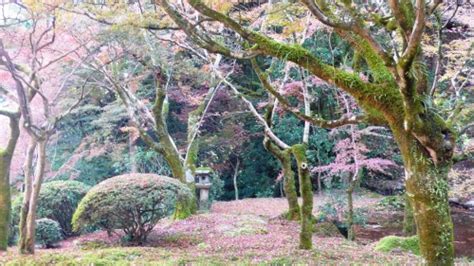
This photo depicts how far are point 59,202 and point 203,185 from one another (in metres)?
3.86

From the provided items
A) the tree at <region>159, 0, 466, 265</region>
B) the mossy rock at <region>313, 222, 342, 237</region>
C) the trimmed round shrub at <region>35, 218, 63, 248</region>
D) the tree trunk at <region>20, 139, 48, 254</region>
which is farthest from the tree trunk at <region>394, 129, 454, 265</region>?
the trimmed round shrub at <region>35, 218, 63, 248</region>

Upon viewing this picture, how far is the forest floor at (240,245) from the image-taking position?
17.1ft

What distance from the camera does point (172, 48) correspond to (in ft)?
33.3

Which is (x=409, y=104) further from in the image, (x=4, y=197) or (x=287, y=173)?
(x=4, y=197)

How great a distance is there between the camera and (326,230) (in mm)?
9141

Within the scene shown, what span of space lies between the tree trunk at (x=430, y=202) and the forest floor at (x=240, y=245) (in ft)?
5.21

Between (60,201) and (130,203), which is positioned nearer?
(130,203)

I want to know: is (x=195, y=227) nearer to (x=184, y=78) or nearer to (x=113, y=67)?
(x=113, y=67)

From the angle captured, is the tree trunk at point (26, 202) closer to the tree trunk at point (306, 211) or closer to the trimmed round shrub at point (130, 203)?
the trimmed round shrub at point (130, 203)

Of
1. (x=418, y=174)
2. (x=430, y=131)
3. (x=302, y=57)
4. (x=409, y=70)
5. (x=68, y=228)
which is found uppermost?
(x=302, y=57)

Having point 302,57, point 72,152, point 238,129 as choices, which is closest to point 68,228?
point 72,152

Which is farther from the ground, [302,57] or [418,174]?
[302,57]

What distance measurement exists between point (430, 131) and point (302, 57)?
1242 millimetres

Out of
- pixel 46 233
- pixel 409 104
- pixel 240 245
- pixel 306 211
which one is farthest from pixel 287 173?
pixel 409 104
